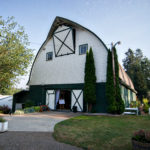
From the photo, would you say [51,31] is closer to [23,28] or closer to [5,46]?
[23,28]

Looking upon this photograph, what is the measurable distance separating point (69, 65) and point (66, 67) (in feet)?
1.48

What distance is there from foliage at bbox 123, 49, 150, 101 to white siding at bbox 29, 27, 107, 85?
2181cm

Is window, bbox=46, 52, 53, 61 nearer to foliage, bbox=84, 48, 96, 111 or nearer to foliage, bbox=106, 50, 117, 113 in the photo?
foliage, bbox=84, 48, 96, 111

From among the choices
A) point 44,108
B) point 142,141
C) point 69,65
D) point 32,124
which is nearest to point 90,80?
point 69,65

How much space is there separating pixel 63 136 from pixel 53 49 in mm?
12830

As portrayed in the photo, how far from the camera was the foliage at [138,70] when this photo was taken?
3341cm

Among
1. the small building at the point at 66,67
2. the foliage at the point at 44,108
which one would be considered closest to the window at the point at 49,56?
the small building at the point at 66,67

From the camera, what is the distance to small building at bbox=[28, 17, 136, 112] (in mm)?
13422

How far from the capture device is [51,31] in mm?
17000

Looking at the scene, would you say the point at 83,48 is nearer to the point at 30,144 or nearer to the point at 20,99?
A: the point at 20,99

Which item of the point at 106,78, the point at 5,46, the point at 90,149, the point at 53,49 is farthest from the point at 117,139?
the point at 53,49

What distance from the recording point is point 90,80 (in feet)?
42.7

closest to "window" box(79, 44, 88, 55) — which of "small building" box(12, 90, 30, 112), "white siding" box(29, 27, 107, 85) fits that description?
"white siding" box(29, 27, 107, 85)

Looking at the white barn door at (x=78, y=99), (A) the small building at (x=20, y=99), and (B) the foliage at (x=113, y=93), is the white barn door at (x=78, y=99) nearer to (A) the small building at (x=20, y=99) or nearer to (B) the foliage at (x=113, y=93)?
(B) the foliage at (x=113, y=93)
